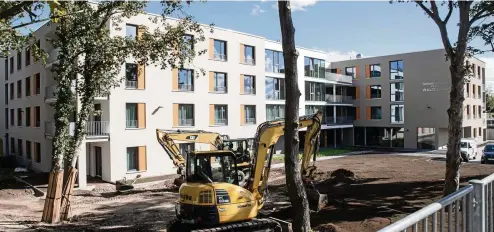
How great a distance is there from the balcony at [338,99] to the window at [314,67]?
9.76 feet

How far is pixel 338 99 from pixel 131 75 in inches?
1151

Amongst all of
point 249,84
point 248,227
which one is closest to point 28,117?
point 249,84

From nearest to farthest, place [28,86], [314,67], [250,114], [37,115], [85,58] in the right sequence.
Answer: [85,58]
[37,115]
[28,86]
[250,114]
[314,67]

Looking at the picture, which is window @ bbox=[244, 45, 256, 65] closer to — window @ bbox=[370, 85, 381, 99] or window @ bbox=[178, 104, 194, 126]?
window @ bbox=[178, 104, 194, 126]

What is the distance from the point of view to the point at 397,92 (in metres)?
46.5

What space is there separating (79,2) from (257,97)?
22.9 metres

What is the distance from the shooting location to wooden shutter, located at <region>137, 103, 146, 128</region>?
2698 centimetres

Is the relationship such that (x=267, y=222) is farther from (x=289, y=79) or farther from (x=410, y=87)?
(x=410, y=87)

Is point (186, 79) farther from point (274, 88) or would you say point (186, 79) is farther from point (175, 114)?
point (274, 88)

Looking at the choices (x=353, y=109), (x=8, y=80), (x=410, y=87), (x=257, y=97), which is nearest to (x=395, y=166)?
(x=257, y=97)

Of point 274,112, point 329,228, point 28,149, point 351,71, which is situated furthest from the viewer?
point 351,71

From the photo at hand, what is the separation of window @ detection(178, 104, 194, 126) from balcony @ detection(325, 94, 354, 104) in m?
21.9

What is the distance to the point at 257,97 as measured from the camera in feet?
118

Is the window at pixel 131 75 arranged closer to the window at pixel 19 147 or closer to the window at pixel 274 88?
the window at pixel 274 88
